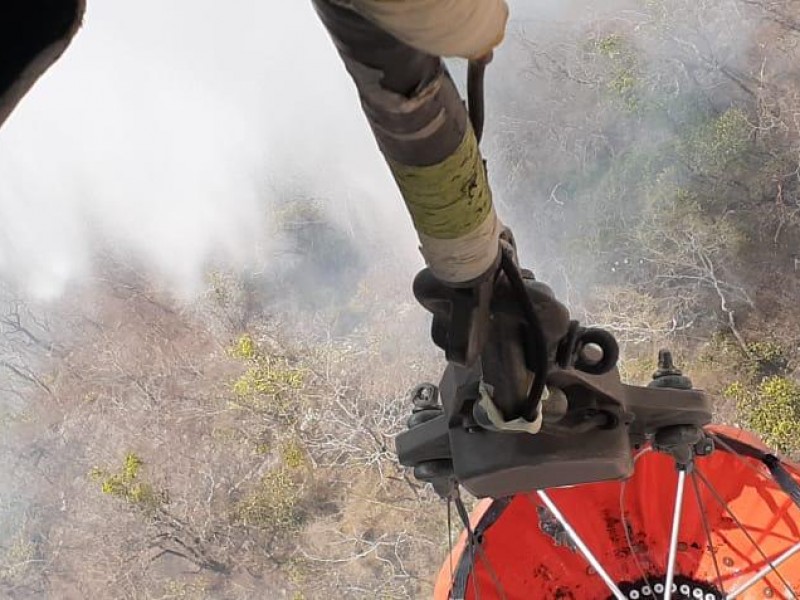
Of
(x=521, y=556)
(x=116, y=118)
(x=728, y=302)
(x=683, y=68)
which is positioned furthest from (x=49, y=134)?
(x=521, y=556)

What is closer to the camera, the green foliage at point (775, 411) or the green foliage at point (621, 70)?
the green foliage at point (775, 411)

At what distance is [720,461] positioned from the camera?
78.8 inches

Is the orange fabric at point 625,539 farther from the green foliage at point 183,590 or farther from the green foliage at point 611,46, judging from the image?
the green foliage at point 611,46

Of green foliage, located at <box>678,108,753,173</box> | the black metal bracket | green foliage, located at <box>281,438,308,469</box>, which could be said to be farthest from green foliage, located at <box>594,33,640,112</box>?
the black metal bracket

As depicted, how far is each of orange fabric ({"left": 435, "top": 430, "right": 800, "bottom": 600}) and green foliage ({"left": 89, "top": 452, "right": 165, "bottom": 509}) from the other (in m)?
4.31

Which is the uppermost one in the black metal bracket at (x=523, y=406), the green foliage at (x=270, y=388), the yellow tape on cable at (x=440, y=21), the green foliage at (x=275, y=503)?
the yellow tape on cable at (x=440, y=21)

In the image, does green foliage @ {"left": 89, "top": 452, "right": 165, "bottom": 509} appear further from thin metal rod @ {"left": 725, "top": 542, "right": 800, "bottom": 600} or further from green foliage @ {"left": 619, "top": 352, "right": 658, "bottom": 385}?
thin metal rod @ {"left": 725, "top": 542, "right": 800, "bottom": 600}

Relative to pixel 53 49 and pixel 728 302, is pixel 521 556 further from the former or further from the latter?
pixel 728 302

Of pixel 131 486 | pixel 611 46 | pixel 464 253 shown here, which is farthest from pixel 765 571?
pixel 611 46

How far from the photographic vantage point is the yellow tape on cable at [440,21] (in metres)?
0.49

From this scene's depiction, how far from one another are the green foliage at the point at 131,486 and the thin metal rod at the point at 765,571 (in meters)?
4.70

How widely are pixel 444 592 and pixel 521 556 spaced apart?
0.83 ft

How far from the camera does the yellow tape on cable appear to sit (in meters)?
0.49


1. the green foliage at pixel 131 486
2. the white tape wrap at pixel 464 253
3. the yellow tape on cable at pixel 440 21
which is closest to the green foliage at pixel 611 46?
the green foliage at pixel 131 486
